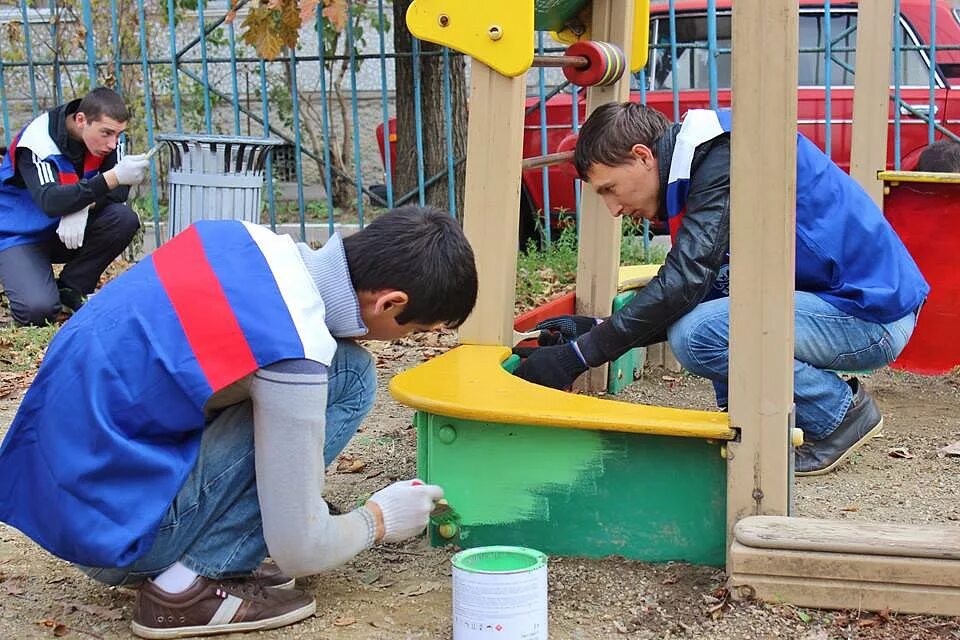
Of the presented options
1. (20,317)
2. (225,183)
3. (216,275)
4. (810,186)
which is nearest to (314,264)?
(216,275)

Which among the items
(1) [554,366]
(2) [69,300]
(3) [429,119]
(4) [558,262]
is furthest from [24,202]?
(1) [554,366]

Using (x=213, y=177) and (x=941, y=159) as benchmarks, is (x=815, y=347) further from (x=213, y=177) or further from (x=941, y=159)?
(x=213, y=177)

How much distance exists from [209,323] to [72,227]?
363 centimetres

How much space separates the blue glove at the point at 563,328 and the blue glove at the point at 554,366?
0.41 meters

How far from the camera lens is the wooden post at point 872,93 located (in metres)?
3.40

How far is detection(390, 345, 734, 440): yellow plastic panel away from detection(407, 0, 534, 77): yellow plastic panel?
699 millimetres

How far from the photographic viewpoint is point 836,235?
2.48 m

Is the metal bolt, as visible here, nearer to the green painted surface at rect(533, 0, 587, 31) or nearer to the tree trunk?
the green painted surface at rect(533, 0, 587, 31)

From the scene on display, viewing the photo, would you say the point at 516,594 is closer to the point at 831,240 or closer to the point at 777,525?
the point at 777,525

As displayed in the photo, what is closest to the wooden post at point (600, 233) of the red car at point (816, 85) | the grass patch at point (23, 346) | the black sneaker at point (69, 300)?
the grass patch at point (23, 346)

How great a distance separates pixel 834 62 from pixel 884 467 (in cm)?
393

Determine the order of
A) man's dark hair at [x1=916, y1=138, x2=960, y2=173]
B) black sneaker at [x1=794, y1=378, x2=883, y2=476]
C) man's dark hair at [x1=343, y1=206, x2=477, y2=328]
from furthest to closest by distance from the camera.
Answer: man's dark hair at [x1=916, y1=138, x2=960, y2=173]
black sneaker at [x1=794, y1=378, x2=883, y2=476]
man's dark hair at [x1=343, y1=206, x2=477, y2=328]

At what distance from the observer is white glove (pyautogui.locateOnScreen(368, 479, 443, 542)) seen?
1.90 meters

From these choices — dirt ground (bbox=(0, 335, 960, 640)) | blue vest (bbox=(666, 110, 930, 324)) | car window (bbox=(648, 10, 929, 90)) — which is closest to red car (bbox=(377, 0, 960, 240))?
car window (bbox=(648, 10, 929, 90))
